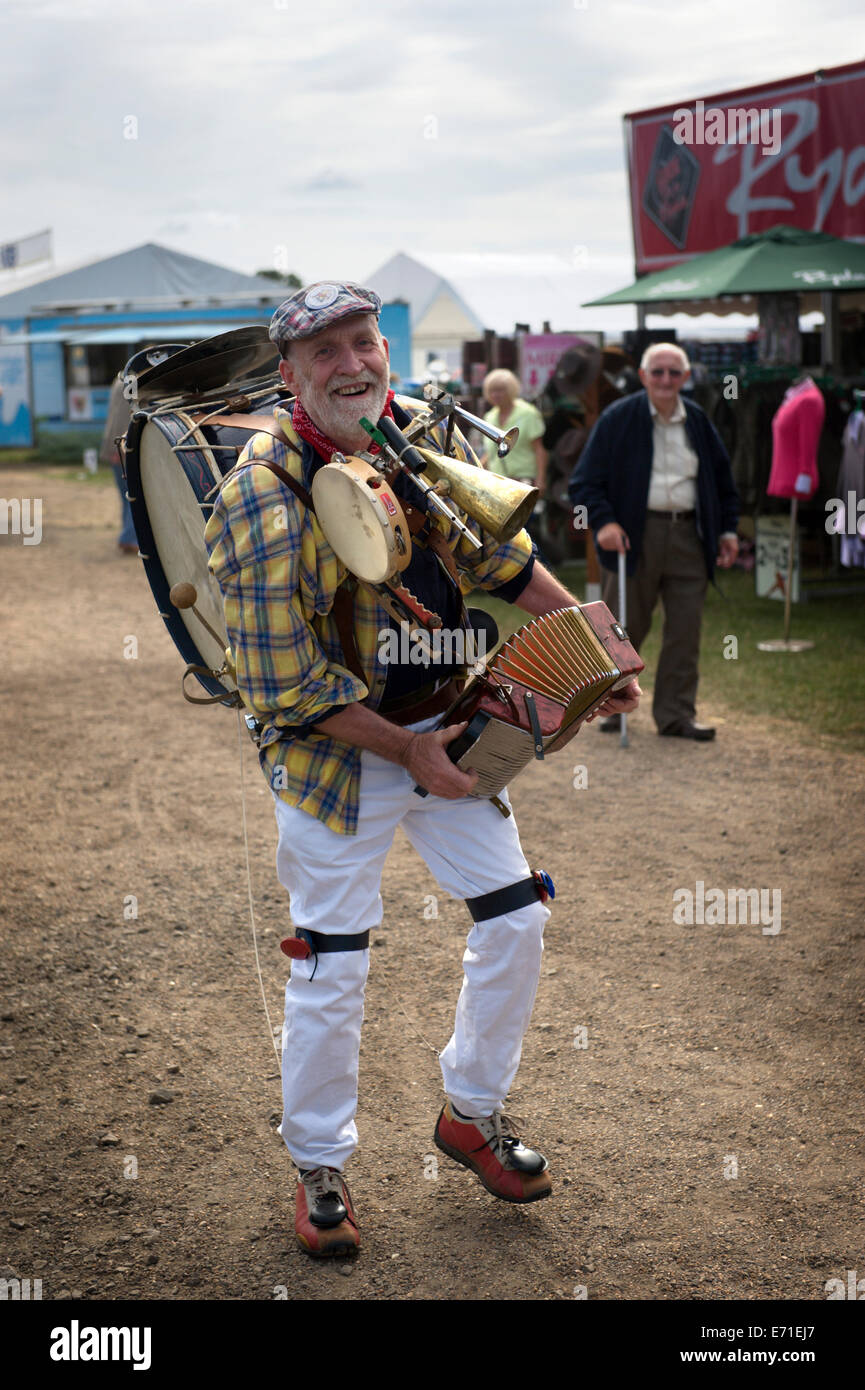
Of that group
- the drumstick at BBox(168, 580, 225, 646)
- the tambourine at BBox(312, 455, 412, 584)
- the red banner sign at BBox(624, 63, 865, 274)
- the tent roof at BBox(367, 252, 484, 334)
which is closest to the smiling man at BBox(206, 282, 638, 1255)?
the tambourine at BBox(312, 455, 412, 584)

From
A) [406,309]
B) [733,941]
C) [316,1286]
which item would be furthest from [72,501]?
[316,1286]

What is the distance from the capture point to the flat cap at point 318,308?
2.76 meters

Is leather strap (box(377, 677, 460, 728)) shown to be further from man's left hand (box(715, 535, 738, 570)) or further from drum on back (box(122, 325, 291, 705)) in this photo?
man's left hand (box(715, 535, 738, 570))

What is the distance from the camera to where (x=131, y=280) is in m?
39.0

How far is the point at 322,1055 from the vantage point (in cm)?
295

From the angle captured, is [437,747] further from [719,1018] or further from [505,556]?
[719,1018]

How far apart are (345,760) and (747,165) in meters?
14.3

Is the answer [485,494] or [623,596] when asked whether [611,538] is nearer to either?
[623,596]

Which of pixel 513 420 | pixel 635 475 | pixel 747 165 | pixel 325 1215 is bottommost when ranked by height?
→ pixel 325 1215

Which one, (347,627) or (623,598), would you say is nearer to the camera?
(347,627)

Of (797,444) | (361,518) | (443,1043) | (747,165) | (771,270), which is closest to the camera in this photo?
(361,518)

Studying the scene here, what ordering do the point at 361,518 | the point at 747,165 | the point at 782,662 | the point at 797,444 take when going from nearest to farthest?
the point at 361,518
the point at 782,662
the point at 797,444
the point at 747,165

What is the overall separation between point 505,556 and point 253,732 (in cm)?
74

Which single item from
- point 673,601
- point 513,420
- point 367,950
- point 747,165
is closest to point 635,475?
point 673,601
